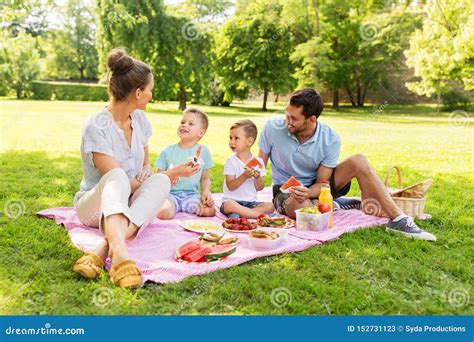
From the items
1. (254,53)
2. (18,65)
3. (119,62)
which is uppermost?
(254,53)

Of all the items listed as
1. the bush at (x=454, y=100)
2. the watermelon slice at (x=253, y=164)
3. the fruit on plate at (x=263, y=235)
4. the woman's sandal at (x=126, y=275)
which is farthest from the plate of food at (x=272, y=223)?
the bush at (x=454, y=100)

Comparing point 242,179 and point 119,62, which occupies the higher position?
point 119,62

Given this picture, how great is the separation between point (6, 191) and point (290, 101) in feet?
9.41

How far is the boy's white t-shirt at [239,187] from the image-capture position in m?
4.05

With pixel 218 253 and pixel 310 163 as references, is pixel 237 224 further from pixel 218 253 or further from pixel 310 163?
pixel 310 163

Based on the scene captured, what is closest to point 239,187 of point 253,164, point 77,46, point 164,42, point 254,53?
point 253,164

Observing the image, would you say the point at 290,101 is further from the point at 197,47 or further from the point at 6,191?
the point at 197,47

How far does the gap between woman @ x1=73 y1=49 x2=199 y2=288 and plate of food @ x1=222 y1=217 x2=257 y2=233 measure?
493mm

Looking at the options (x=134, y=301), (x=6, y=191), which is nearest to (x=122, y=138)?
(x=134, y=301)

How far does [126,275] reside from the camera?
249 cm

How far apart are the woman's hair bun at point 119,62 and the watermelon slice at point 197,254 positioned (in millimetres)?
1201

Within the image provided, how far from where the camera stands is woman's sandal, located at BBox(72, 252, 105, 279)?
2582 millimetres

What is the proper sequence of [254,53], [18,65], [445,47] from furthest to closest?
[18,65], [254,53], [445,47]

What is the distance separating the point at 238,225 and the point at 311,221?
517 millimetres
